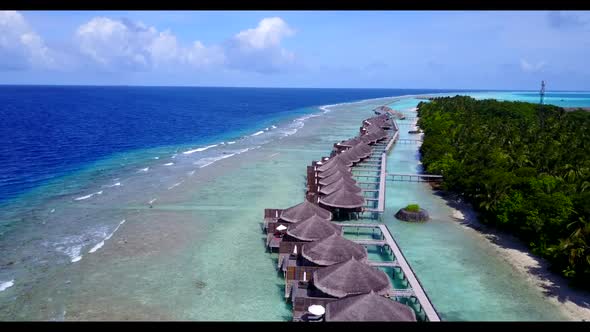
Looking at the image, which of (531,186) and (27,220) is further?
(27,220)

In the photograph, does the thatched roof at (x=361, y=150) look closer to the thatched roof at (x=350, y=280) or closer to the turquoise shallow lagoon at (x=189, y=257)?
the turquoise shallow lagoon at (x=189, y=257)

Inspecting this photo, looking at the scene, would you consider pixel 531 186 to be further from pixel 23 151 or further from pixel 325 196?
pixel 23 151

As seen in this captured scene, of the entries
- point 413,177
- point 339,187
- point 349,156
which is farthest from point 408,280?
point 413,177

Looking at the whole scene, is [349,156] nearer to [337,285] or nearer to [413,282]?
[413,282]

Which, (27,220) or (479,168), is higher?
(479,168)

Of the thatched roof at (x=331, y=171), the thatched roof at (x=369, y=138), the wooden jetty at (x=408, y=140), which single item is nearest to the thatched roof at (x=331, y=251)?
the thatched roof at (x=331, y=171)

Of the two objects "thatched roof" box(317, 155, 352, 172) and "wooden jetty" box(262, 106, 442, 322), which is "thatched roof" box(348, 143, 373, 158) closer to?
"thatched roof" box(317, 155, 352, 172)
